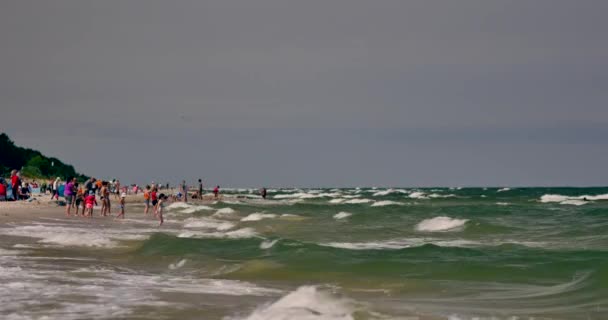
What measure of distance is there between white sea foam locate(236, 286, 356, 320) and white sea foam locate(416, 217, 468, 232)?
24.3m

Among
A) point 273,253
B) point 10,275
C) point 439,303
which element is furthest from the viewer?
point 273,253

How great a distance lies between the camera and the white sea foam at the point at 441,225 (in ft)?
119

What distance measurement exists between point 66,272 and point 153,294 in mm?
3515

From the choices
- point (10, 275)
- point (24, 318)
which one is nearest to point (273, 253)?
point (10, 275)

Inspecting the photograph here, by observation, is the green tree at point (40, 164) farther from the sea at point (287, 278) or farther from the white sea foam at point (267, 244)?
the white sea foam at point (267, 244)

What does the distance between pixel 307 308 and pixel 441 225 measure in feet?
89.6

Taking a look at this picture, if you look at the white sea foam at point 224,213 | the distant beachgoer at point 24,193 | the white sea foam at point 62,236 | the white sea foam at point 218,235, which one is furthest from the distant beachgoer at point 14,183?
the white sea foam at point 218,235

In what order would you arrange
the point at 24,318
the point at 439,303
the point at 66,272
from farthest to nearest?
1. the point at 66,272
2. the point at 439,303
3. the point at 24,318

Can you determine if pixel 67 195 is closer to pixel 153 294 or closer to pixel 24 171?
pixel 153 294

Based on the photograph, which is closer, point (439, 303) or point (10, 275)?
point (439, 303)

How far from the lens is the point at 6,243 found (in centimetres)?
2108

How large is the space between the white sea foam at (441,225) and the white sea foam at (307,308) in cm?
2429

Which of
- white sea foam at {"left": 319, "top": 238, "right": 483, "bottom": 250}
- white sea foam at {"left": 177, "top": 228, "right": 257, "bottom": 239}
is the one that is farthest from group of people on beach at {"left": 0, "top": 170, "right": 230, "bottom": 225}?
white sea foam at {"left": 319, "top": 238, "right": 483, "bottom": 250}

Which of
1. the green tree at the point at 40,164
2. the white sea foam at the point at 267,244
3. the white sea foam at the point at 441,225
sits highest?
the green tree at the point at 40,164
